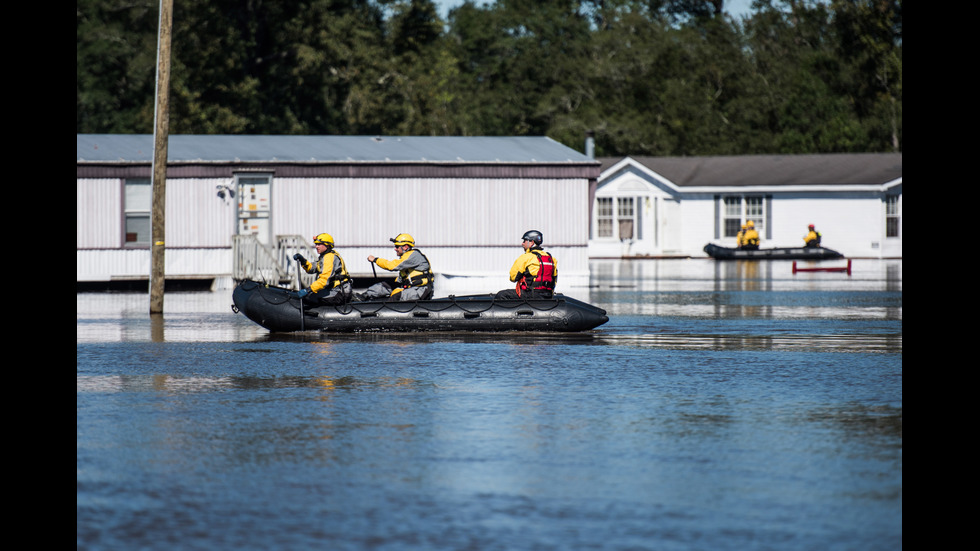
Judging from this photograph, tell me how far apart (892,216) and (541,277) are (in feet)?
117

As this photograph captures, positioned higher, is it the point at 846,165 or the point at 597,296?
the point at 846,165

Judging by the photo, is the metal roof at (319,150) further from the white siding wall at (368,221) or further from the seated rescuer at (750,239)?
the seated rescuer at (750,239)

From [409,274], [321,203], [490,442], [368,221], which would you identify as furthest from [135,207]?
[490,442]

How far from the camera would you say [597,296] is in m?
29.4

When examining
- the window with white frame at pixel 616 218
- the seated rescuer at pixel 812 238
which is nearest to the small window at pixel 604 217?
the window with white frame at pixel 616 218

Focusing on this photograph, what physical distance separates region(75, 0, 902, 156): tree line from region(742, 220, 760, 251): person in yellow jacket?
14431mm

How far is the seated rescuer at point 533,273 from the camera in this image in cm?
2022

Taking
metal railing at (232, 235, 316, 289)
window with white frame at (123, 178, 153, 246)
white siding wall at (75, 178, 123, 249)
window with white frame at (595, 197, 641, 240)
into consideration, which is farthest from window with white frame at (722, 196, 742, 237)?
white siding wall at (75, 178, 123, 249)

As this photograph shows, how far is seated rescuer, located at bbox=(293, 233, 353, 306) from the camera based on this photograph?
64.7ft

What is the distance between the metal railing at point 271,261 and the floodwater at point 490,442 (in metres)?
10.6

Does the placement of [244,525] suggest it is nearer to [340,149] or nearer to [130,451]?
[130,451]

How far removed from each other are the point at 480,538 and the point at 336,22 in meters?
50.4
